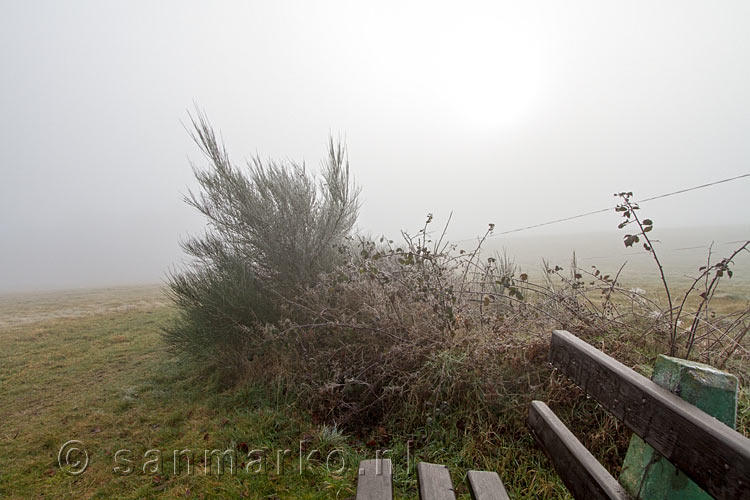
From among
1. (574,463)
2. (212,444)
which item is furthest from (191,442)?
(574,463)

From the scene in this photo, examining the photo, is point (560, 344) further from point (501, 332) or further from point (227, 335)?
point (227, 335)

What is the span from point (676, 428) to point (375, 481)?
1.10 m

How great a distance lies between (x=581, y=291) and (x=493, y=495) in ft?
10.00

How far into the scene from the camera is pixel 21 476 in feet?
9.48

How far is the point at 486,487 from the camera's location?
53.2 inches

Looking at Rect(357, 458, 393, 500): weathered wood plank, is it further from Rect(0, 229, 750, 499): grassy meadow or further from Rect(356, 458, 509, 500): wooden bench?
Rect(0, 229, 750, 499): grassy meadow

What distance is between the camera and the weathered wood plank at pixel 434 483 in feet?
4.41

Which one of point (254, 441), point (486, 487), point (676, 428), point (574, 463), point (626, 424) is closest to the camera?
point (676, 428)

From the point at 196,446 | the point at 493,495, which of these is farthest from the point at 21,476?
the point at 493,495

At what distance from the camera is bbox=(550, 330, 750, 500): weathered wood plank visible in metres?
0.68

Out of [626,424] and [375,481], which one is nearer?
[626,424]

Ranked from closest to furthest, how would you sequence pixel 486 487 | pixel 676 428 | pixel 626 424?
1. pixel 676 428
2. pixel 626 424
3. pixel 486 487

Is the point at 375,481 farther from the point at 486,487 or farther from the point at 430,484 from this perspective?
the point at 486,487

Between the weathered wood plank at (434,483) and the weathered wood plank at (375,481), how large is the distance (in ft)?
0.43
